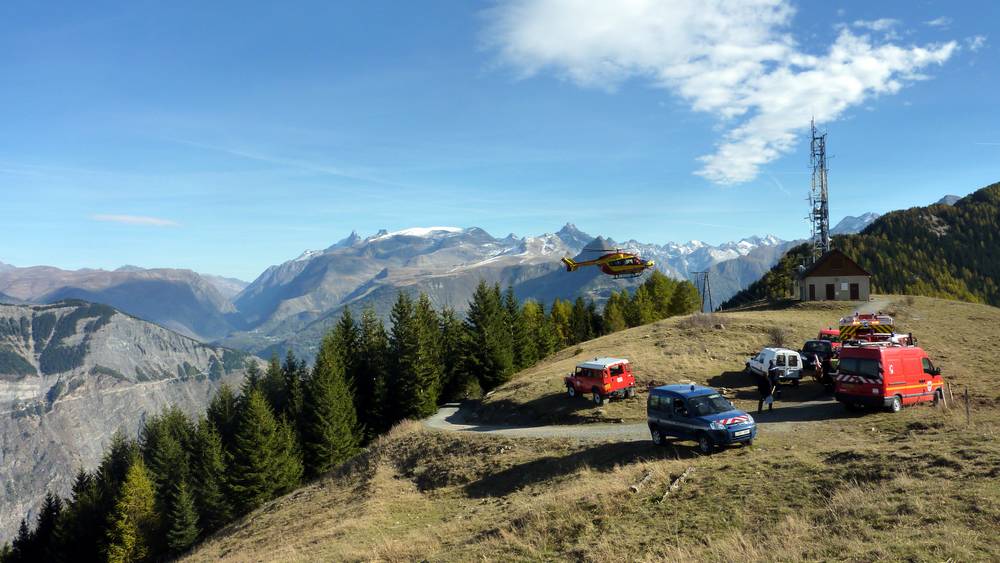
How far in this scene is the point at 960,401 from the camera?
25.1 meters

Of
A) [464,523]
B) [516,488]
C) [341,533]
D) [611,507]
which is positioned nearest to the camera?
[611,507]

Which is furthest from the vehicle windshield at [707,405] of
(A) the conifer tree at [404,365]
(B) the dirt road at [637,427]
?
(A) the conifer tree at [404,365]

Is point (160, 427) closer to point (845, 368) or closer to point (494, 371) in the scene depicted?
point (494, 371)

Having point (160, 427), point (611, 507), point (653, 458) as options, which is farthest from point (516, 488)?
point (160, 427)

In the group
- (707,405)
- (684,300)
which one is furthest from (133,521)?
(684,300)

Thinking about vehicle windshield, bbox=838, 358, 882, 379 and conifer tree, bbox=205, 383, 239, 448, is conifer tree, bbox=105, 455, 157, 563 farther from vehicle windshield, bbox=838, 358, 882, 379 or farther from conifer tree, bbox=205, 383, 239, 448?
vehicle windshield, bbox=838, 358, 882, 379

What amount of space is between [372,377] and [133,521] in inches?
969

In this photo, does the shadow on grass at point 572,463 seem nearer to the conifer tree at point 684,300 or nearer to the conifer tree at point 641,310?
the conifer tree at point 641,310

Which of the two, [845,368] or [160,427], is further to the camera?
[160,427]

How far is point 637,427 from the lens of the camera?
28297 mm

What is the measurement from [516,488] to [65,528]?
59.0m

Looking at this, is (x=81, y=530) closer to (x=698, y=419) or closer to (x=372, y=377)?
(x=372, y=377)

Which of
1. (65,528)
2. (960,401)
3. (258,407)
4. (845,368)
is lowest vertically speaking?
(65,528)

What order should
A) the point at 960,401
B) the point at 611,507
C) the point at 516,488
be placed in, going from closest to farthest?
the point at 611,507 < the point at 516,488 < the point at 960,401
